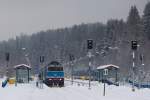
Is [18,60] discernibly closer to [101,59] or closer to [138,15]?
[101,59]

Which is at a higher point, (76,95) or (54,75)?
(54,75)

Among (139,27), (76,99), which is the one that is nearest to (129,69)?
(139,27)

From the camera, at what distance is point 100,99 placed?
29.8 m

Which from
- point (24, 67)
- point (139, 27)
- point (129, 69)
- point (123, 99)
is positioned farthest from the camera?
point (139, 27)

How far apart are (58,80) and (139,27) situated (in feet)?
249

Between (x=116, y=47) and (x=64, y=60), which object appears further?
(x=64, y=60)

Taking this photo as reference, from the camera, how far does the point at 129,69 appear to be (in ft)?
371

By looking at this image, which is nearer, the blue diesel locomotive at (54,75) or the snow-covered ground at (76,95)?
the snow-covered ground at (76,95)

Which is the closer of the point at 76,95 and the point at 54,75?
the point at 76,95

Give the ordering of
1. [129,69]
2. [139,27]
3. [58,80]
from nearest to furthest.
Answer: [58,80], [129,69], [139,27]

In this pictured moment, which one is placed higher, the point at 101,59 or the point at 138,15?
the point at 138,15

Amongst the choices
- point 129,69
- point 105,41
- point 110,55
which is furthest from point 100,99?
point 105,41

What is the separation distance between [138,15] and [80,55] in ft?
209

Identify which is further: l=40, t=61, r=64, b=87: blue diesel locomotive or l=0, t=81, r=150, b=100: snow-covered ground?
l=40, t=61, r=64, b=87: blue diesel locomotive
